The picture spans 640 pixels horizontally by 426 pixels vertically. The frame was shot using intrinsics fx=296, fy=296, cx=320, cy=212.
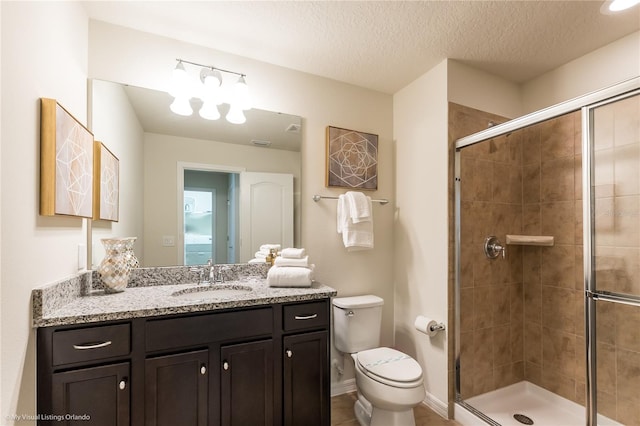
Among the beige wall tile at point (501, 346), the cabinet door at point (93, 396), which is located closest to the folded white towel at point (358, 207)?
the beige wall tile at point (501, 346)

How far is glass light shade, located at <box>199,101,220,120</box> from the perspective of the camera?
75.0 inches

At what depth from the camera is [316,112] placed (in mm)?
2273

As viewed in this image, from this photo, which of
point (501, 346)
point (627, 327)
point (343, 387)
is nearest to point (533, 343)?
point (501, 346)

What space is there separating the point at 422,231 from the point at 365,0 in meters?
1.53

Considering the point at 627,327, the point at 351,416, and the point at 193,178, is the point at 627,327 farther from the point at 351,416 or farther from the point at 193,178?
the point at 193,178

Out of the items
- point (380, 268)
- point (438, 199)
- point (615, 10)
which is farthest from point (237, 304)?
point (615, 10)

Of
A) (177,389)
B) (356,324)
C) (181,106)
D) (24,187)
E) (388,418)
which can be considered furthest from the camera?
(356,324)

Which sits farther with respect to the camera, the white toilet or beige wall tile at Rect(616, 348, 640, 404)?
beige wall tile at Rect(616, 348, 640, 404)

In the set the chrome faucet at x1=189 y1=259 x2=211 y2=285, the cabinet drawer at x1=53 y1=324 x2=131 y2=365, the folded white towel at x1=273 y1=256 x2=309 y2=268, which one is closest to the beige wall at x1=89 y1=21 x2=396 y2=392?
the folded white towel at x1=273 y1=256 x2=309 y2=268

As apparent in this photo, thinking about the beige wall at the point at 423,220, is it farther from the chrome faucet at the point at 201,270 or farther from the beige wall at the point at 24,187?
the beige wall at the point at 24,187

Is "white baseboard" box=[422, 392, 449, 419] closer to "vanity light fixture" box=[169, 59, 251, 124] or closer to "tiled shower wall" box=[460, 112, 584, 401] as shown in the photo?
"tiled shower wall" box=[460, 112, 584, 401]

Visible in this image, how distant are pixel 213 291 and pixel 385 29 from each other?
6.12ft

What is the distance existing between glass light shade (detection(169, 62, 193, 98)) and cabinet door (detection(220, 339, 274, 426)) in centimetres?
148

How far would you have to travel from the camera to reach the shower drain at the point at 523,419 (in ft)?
6.54
